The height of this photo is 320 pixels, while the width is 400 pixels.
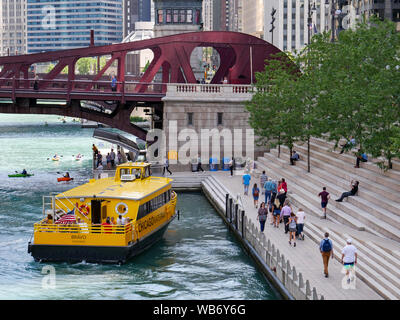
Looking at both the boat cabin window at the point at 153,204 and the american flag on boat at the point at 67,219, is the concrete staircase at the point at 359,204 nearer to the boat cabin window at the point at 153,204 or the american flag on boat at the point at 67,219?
the boat cabin window at the point at 153,204

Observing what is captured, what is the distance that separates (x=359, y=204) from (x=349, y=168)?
22.1 ft

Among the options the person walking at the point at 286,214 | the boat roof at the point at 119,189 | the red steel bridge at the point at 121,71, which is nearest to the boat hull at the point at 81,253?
the boat roof at the point at 119,189

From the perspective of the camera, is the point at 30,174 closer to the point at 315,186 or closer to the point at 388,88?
the point at 315,186

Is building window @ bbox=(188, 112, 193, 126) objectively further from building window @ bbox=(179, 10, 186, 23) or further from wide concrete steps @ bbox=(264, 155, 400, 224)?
building window @ bbox=(179, 10, 186, 23)

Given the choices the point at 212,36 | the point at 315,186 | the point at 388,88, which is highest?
the point at 212,36

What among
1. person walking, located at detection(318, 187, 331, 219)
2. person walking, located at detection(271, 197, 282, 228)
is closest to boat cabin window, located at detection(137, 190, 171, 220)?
person walking, located at detection(271, 197, 282, 228)

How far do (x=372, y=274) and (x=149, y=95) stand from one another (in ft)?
128

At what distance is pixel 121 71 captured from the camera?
66562 millimetres

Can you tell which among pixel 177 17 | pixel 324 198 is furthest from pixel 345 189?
pixel 177 17

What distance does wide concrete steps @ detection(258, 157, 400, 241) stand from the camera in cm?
3341

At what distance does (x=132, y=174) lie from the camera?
140 feet

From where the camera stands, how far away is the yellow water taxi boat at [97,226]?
115 ft

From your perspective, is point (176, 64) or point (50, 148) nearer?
point (176, 64)
